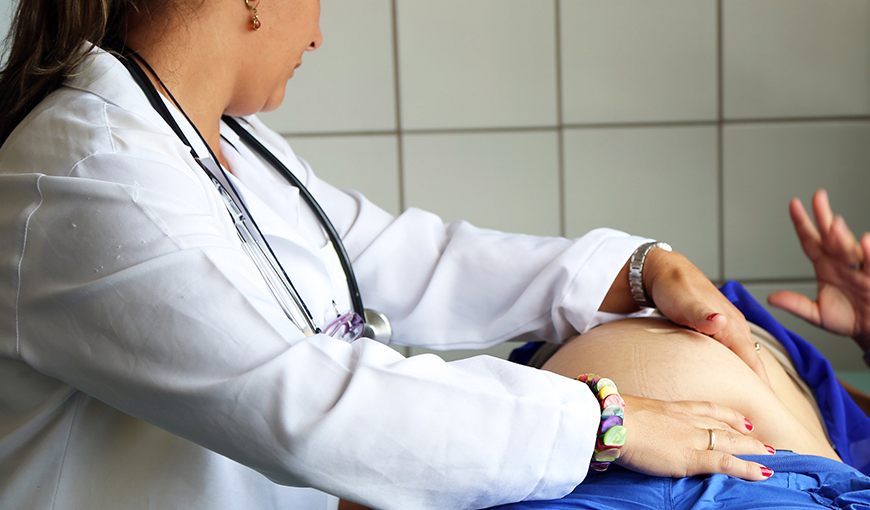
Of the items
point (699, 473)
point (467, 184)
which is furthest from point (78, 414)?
point (467, 184)

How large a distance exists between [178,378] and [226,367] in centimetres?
5

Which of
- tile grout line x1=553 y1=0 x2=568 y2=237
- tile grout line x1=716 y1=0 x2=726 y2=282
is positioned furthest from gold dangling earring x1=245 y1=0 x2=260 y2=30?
tile grout line x1=716 y1=0 x2=726 y2=282

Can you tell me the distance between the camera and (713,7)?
2189 millimetres

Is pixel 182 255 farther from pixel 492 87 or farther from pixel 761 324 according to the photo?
pixel 492 87

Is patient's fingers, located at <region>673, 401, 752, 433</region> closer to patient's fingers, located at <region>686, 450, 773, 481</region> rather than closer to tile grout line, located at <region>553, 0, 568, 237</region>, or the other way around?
patient's fingers, located at <region>686, 450, 773, 481</region>

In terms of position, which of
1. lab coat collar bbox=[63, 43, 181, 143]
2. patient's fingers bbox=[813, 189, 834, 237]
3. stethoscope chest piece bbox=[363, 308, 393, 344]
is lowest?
stethoscope chest piece bbox=[363, 308, 393, 344]

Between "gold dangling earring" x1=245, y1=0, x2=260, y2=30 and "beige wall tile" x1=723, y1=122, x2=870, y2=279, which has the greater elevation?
"gold dangling earring" x1=245, y1=0, x2=260, y2=30

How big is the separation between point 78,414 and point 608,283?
81 centimetres

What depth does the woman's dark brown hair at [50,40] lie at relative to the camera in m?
0.77

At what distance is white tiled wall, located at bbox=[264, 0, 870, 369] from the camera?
2197 mm

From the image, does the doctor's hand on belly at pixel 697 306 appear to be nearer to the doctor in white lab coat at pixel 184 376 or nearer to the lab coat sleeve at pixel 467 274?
the lab coat sleeve at pixel 467 274

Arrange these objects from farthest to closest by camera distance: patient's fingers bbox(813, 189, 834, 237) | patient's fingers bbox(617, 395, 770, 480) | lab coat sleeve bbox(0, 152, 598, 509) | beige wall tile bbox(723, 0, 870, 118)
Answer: beige wall tile bbox(723, 0, 870, 118)
patient's fingers bbox(813, 189, 834, 237)
patient's fingers bbox(617, 395, 770, 480)
lab coat sleeve bbox(0, 152, 598, 509)

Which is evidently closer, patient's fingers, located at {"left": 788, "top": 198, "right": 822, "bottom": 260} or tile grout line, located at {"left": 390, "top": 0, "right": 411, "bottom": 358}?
patient's fingers, located at {"left": 788, "top": 198, "right": 822, "bottom": 260}

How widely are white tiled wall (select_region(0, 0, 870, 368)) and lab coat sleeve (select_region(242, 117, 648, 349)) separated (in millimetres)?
931
